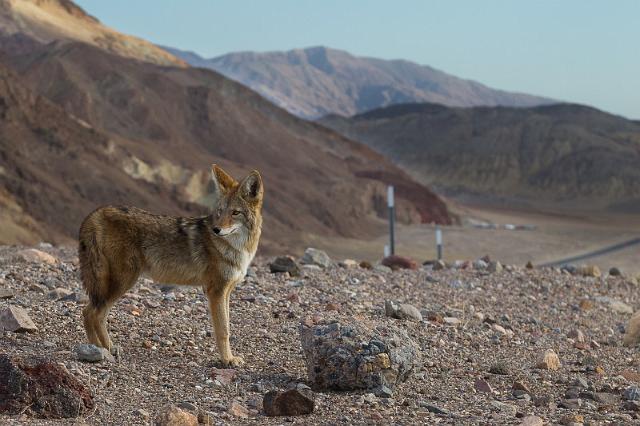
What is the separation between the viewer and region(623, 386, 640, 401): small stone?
331 inches

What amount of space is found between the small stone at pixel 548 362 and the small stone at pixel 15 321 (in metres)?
5.32

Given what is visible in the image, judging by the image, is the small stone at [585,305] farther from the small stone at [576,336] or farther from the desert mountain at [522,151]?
the desert mountain at [522,151]

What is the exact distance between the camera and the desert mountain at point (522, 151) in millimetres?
106500

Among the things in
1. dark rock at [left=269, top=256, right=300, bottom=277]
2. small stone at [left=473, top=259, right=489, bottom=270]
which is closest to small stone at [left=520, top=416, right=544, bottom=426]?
dark rock at [left=269, top=256, right=300, bottom=277]

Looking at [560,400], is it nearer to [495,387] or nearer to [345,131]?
[495,387]

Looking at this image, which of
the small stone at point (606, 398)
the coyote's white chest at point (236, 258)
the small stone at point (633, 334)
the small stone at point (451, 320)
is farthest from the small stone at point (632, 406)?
the small stone at point (633, 334)

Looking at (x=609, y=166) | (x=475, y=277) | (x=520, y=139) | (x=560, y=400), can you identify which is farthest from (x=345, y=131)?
(x=560, y=400)

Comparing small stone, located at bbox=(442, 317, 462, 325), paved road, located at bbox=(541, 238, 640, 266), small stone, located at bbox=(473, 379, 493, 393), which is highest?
small stone, located at bbox=(442, 317, 462, 325)

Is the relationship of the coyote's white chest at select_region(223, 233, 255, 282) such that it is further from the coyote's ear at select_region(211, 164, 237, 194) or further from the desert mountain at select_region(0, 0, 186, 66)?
Answer: the desert mountain at select_region(0, 0, 186, 66)

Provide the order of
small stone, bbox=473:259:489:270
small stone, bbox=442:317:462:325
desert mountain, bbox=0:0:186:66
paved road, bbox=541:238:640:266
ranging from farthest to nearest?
desert mountain, bbox=0:0:186:66, paved road, bbox=541:238:640:266, small stone, bbox=473:259:489:270, small stone, bbox=442:317:462:325

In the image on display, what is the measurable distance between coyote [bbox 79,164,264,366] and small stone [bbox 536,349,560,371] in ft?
11.6

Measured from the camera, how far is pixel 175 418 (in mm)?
6418

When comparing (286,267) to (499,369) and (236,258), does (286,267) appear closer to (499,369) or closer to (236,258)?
(499,369)

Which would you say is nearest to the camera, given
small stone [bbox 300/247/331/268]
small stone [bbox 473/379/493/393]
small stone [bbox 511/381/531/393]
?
small stone [bbox 473/379/493/393]
